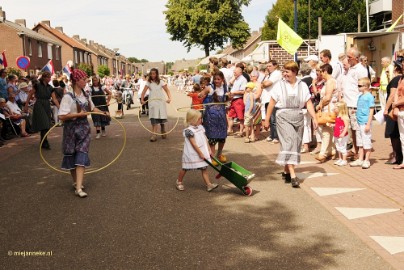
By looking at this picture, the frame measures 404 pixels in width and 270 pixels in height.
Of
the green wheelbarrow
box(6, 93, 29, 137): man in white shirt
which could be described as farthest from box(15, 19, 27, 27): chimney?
the green wheelbarrow

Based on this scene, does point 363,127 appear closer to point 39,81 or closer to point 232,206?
point 232,206

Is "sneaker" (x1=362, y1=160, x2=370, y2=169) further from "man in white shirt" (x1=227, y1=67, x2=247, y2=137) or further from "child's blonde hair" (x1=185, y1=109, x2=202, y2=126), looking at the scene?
"man in white shirt" (x1=227, y1=67, x2=247, y2=137)

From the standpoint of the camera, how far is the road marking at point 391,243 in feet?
14.8

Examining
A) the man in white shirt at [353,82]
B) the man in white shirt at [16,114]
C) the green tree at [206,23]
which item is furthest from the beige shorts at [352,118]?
the green tree at [206,23]

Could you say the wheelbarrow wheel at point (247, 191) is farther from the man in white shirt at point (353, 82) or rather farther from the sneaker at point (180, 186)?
the man in white shirt at point (353, 82)

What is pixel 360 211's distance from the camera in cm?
584

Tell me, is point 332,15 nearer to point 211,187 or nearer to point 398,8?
point 398,8

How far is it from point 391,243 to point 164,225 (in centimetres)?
249

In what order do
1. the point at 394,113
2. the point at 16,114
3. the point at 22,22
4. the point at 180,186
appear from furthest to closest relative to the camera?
the point at 22,22 → the point at 16,114 → the point at 394,113 → the point at 180,186

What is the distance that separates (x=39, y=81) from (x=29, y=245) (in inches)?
296

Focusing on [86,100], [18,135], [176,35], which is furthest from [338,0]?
[86,100]

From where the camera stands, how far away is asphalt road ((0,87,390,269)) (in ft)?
14.3

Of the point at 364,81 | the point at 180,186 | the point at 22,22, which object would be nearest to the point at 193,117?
the point at 180,186

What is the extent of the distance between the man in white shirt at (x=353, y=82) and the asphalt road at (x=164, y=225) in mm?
1880
